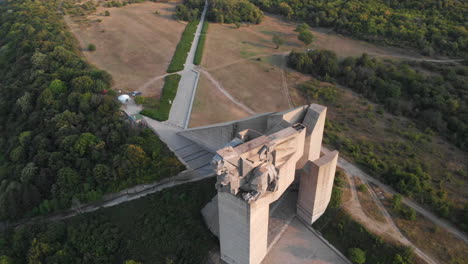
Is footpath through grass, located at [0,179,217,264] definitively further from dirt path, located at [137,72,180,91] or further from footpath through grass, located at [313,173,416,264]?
dirt path, located at [137,72,180,91]

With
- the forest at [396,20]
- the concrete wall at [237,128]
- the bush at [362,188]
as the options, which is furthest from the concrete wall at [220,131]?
the forest at [396,20]

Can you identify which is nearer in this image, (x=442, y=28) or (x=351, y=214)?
(x=351, y=214)

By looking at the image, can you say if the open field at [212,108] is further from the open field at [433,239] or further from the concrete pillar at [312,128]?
the open field at [433,239]

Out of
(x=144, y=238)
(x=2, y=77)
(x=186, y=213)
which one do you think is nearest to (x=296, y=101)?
(x=186, y=213)

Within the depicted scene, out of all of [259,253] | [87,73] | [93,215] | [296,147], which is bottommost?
[93,215]

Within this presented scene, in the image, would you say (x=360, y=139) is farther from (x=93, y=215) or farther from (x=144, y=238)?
(x=93, y=215)

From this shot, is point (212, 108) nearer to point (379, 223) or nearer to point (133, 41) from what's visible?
point (379, 223)

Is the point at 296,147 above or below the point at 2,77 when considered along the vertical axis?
above
